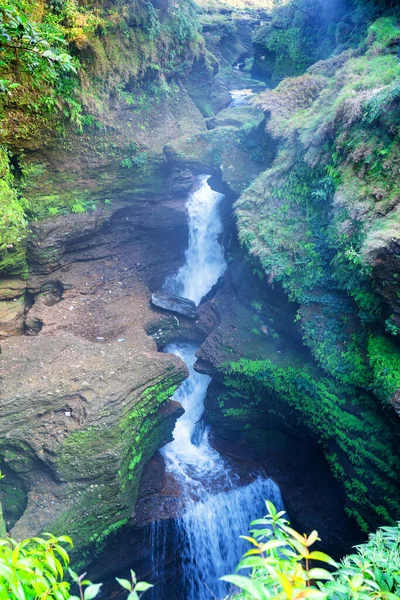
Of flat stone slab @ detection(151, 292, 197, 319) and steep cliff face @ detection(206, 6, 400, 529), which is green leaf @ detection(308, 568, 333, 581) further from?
flat stone slab @ detection(151, 292, 197, 319)

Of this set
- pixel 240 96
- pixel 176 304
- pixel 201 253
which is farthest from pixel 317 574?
pixel 240 96

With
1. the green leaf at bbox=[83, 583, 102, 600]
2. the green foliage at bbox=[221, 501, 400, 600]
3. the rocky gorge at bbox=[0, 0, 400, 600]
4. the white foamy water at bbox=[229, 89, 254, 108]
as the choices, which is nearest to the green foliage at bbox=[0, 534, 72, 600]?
the green leaf at bbox=[83, 583, 102, 600]

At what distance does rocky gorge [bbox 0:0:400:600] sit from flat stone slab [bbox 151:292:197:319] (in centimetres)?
24

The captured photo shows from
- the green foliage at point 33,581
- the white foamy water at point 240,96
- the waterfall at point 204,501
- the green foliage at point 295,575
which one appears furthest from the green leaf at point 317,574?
the white foamy water at point 240,96

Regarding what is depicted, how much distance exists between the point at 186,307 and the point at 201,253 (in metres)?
3.02

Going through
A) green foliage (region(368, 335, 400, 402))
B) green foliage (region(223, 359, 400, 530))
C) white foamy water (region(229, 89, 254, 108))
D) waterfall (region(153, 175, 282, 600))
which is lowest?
waterfall (region(153, 175, 282, 600))

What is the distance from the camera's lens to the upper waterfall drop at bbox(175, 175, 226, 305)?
14.9 m

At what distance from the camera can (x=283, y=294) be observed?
10203 millimetres

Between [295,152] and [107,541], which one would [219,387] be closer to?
[107,541]

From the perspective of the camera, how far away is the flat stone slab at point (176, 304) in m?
13.1

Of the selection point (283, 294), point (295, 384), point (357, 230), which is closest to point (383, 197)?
point (357, 230)

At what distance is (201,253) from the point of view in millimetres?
15125

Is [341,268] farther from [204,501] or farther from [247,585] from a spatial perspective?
[247,585]

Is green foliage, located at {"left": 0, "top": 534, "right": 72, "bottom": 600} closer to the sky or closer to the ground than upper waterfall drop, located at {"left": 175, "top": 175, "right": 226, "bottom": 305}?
closer to the sky
